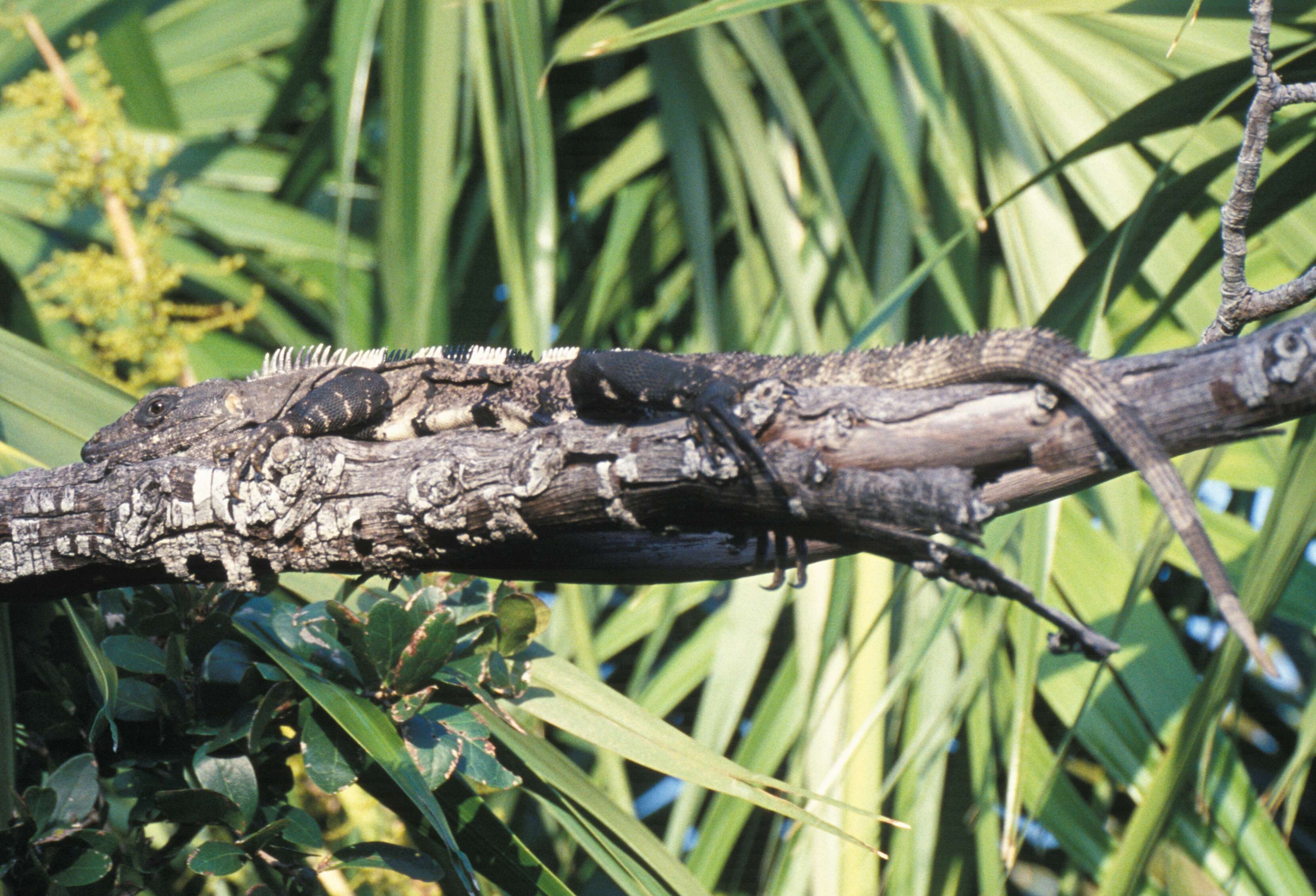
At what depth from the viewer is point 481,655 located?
219cm

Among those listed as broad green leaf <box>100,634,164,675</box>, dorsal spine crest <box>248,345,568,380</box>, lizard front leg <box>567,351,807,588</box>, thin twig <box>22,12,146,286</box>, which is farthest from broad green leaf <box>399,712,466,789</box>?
thin twig <box>22,12,146,286</box>

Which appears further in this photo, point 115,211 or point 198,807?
point 115,211

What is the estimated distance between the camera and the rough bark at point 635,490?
1269 mm

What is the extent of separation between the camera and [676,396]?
2.02 meters

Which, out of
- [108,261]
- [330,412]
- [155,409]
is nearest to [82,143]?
[108,261]

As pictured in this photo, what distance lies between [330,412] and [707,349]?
1620mm

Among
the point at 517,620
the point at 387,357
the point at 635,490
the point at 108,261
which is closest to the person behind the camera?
the point at 635,490

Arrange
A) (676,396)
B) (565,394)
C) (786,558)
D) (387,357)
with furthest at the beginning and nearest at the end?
(387,357) → (565,394) → (676,396) → (786,558)

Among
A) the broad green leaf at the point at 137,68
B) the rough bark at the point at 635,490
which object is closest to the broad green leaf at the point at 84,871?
the rough bark at the point at 635,490

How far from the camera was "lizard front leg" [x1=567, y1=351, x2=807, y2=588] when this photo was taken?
1.39 m

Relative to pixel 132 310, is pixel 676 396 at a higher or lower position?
lower

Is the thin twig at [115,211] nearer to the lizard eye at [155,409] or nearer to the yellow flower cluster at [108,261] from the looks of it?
the yellow flower cluster at [108,261]

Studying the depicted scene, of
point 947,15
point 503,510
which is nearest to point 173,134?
point 947,15

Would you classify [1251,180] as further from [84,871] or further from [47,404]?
[47,404]
